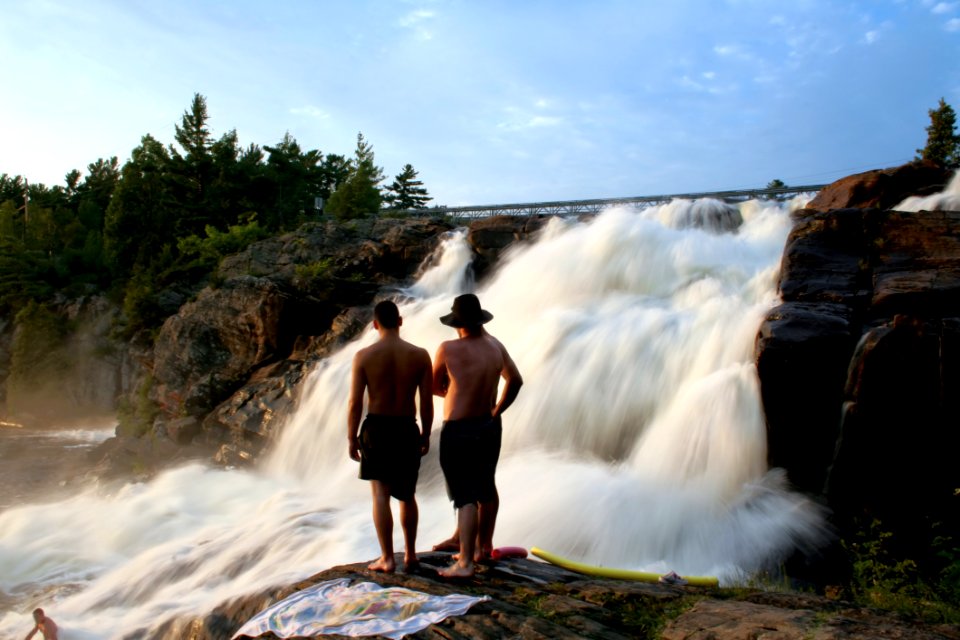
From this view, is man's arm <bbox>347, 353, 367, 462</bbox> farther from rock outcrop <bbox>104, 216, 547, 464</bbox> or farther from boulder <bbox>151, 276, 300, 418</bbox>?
boulder <bbox>151, 276, 300, 418</bbox>

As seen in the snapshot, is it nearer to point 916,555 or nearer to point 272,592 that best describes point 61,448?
point 272,592

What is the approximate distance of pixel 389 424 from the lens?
17.7ft

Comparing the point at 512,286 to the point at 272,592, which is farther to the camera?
the point at 512,286

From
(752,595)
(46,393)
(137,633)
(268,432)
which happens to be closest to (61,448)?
(46,393)

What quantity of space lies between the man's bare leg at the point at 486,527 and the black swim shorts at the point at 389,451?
57cm

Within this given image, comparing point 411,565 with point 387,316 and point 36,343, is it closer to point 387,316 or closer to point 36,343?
point 387,316

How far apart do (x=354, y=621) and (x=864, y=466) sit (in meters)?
6.44

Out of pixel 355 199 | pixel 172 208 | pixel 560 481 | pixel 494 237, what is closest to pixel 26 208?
pixel 172 208

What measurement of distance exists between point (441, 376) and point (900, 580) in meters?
4.81

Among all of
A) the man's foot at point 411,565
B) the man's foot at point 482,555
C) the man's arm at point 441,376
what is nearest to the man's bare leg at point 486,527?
the man's foot at point 482,555

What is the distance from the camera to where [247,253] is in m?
22.1

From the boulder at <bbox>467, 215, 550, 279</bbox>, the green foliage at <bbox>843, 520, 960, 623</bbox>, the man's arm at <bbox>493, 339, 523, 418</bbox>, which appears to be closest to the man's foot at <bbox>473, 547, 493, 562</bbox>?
the man's arm at <bbox>493, 339, 523, 418</bbox>

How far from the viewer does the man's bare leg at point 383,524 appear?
213 inches

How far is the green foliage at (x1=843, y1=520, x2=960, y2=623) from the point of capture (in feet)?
18.1
